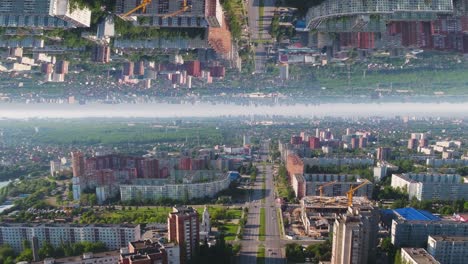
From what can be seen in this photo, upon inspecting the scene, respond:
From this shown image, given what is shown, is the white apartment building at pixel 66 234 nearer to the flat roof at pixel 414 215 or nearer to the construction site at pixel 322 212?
the construction site at pixel 322 212

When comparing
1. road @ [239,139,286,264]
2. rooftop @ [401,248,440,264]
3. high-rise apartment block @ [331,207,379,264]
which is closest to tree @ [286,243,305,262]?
road @ [239,139,286,264]

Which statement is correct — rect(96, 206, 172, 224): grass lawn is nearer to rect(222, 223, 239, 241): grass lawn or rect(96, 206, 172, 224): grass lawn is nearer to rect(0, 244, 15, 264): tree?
rect(222, 223, 239, 241): grass lawn

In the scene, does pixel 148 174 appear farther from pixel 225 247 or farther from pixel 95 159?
pixel 225 247

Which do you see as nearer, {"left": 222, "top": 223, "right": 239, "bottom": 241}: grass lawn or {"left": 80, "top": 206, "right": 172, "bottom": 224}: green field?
{"left": 222, "top": 223, "right": 239, "bottom": 241}: grass lawn

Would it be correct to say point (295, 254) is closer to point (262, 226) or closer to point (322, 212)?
point (262, 226)

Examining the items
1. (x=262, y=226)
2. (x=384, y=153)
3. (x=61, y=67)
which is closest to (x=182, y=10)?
(x=61, y=67)
